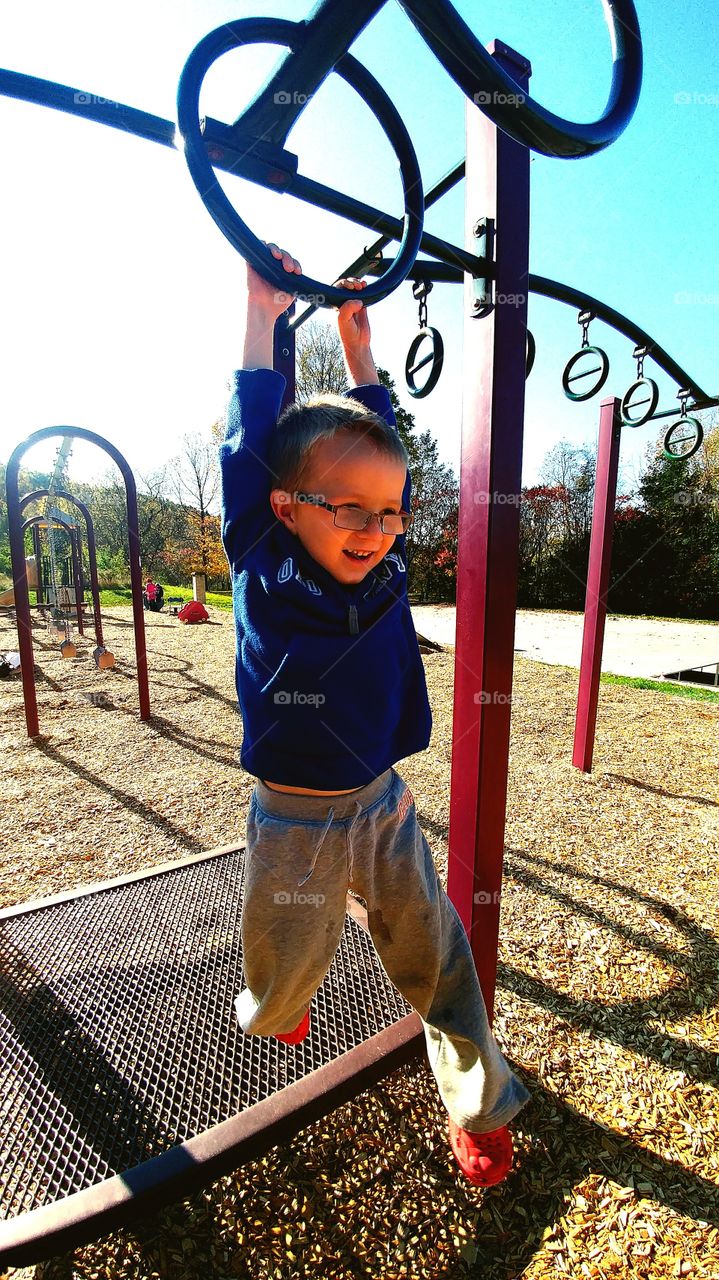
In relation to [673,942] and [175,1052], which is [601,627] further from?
[175,1052]

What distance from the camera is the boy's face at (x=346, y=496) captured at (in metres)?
1.14

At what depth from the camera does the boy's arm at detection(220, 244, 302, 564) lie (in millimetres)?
1194

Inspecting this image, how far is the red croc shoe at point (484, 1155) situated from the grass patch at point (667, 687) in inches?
241

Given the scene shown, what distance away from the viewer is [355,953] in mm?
2004

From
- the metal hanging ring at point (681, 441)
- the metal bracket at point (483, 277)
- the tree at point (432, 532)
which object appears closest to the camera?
the metal bracket at point (483, 277)

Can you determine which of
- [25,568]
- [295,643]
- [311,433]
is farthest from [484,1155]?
[25,568]

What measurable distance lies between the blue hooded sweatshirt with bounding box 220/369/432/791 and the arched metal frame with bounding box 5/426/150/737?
3746 mm

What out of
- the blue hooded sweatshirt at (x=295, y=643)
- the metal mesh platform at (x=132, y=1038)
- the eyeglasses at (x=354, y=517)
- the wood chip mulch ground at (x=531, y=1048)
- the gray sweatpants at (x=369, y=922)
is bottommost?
the wood chip mulch ground at (x=531, y=1048)

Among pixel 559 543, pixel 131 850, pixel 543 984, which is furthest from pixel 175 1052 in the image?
pixel 559 543

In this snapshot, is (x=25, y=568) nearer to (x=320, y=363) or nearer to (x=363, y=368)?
(x=363, y=368)

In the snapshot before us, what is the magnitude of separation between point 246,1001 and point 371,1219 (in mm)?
571

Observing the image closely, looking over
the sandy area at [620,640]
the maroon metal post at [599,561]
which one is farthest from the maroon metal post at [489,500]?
the sandy area at [620,640]

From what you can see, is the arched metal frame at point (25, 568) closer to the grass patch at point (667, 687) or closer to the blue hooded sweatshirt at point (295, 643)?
the blue hooded sweatshirt at point (295, 643)

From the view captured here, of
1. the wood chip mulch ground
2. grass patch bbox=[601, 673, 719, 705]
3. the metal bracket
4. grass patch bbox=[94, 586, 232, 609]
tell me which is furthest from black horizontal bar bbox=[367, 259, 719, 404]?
grass patch bbox=[94, 586, 232, 609]
